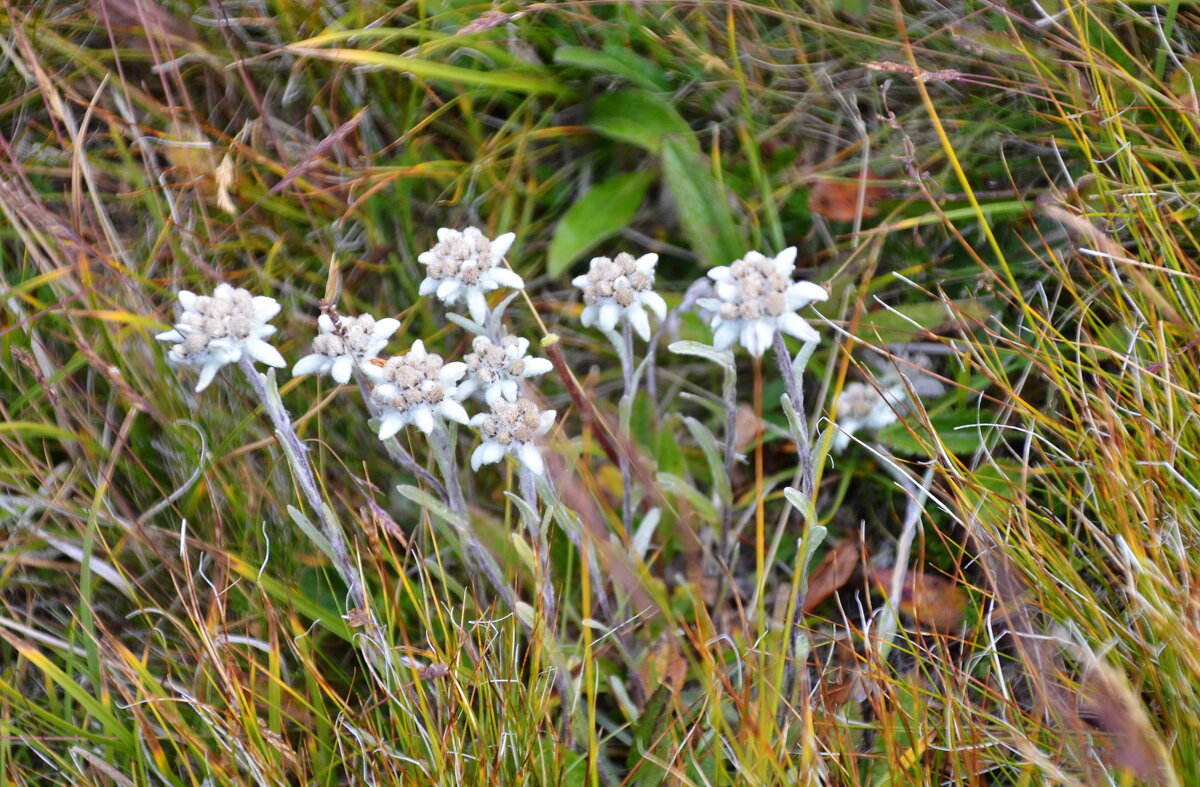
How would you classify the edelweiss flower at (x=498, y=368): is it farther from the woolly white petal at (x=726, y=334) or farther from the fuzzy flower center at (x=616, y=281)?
the woolly white petal at (x=726, y=334)

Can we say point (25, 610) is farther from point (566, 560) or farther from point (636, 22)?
point (636, 22)

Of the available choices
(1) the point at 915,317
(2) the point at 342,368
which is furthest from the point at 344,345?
(1) the point at 915,317

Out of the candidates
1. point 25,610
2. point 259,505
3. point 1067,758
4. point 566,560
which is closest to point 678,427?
point 566,560

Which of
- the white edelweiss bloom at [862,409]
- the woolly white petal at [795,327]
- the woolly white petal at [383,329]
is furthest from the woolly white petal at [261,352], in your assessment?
the white edelweiss bloom at [862,409]

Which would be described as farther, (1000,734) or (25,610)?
(25,610)

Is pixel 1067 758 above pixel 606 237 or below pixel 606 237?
below
